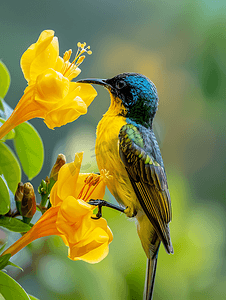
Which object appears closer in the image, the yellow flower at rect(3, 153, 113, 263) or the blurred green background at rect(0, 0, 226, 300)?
the yellow flower at rect(3, 153, 113, 263)

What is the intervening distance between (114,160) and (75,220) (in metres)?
0.10

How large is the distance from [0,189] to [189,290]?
2.56ft

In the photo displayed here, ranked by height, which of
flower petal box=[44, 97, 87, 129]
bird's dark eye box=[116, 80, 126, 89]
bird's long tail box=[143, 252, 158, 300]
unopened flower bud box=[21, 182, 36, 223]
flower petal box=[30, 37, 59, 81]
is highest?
flower petal box=[30, 37, 59, 81]

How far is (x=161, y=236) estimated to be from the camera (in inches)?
12.8

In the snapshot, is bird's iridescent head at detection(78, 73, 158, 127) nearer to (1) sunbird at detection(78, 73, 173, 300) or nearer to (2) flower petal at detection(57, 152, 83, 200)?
(1) sunbird at detection(78, 73, 173, 300)

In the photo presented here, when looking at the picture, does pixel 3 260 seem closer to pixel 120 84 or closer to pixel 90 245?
pixel 90 245

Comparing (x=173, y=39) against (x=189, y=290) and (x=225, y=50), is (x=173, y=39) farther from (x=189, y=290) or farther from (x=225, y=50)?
(x=189, y=290)

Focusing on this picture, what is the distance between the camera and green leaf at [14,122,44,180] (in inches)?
14.5

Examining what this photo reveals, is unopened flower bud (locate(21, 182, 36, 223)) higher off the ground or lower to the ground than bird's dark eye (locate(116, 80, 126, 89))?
lower

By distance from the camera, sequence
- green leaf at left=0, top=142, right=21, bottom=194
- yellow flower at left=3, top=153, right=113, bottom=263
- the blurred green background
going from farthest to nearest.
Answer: the blurred green background < green leaf at left=0, top=142, right=21, bottom=194 < yellow flower at left=3, top=153, right=113, bottom=263

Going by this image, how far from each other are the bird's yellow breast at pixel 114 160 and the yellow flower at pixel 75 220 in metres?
0.04

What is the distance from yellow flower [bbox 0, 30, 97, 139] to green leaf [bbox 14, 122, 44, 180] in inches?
2.9

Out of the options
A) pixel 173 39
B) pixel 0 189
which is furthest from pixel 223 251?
pixel 173 39

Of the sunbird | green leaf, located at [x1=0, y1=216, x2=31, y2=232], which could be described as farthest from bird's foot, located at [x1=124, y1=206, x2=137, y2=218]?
green leaf, located at [x1=0, y1=216, x2=31, y2=232]
